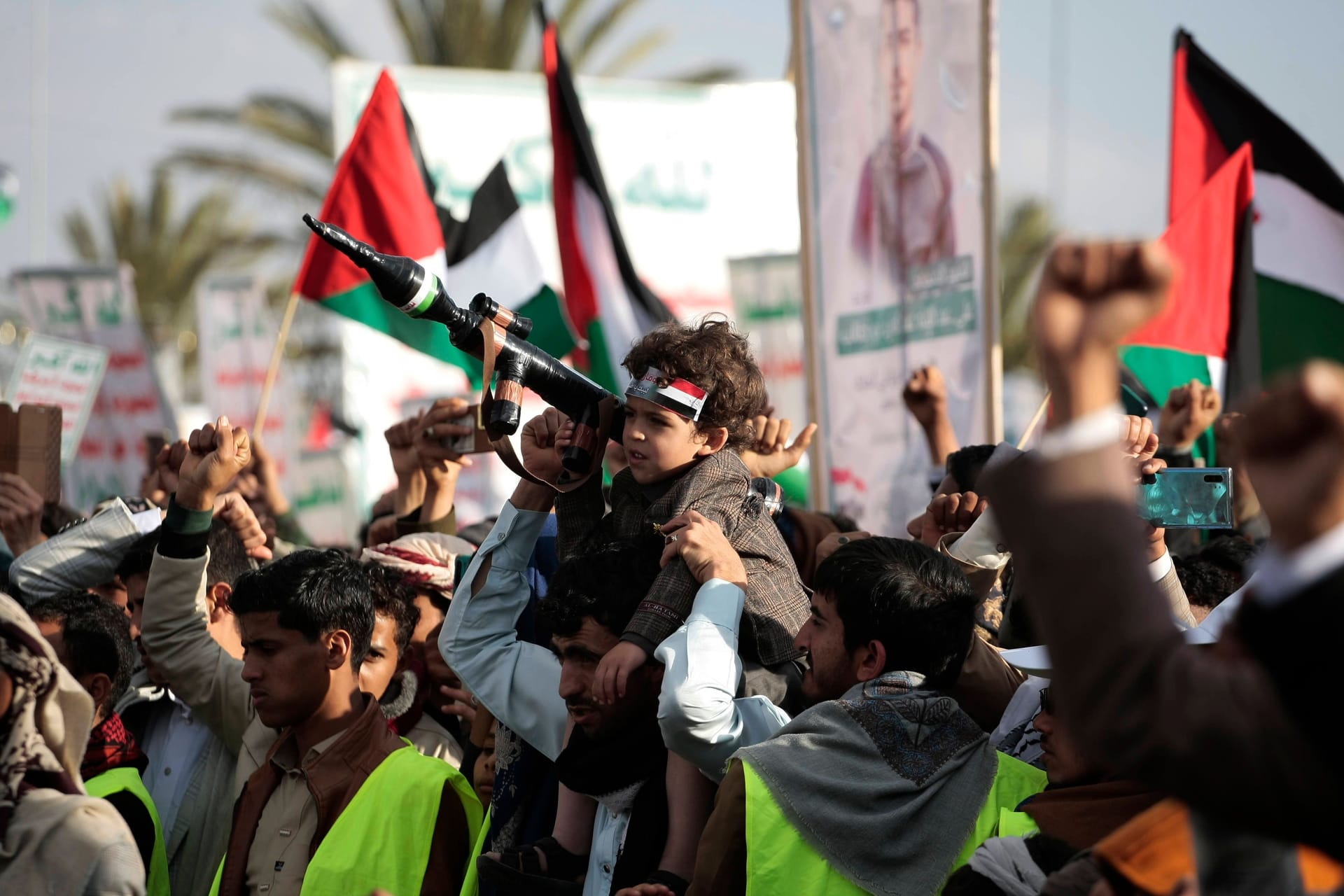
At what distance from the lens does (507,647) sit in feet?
11.9

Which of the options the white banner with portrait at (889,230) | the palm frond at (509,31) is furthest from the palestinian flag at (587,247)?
the palm frond at (509,31)

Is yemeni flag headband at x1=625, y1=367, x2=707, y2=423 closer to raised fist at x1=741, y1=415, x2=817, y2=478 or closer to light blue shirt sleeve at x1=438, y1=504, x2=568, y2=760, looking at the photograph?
light blue shirt sleeve at x1=438, y1=504, x2=568, y2=760

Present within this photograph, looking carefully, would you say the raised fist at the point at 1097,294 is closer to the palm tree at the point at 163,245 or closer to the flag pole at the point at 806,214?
the flag pole at the point at 806,214

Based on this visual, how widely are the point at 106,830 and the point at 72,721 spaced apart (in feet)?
0.75

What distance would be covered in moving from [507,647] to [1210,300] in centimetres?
413

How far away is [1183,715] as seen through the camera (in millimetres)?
1223

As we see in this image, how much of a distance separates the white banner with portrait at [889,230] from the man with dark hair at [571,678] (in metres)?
3.03

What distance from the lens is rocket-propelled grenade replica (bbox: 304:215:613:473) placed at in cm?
335

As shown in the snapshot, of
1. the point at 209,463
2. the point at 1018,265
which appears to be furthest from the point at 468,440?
the point at 1018,265

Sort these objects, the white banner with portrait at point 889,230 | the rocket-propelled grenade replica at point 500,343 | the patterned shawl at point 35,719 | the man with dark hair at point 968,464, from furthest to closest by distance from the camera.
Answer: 1. the white banner with portrait at point 889,230
2. the man with dark hair at point 968,464
3. the rocket-propelled grenade replica at point 500,343
4. the patterned shawl at point 35,719

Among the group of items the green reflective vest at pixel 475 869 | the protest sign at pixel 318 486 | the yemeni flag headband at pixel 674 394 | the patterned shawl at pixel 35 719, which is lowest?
the protest sign at pixel 318 486

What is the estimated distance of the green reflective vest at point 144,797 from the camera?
376cm

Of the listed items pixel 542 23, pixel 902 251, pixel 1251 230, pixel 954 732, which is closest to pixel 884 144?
pixel 902 251

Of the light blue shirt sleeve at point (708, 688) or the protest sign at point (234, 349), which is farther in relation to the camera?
the protest sign at point (234, 349)
